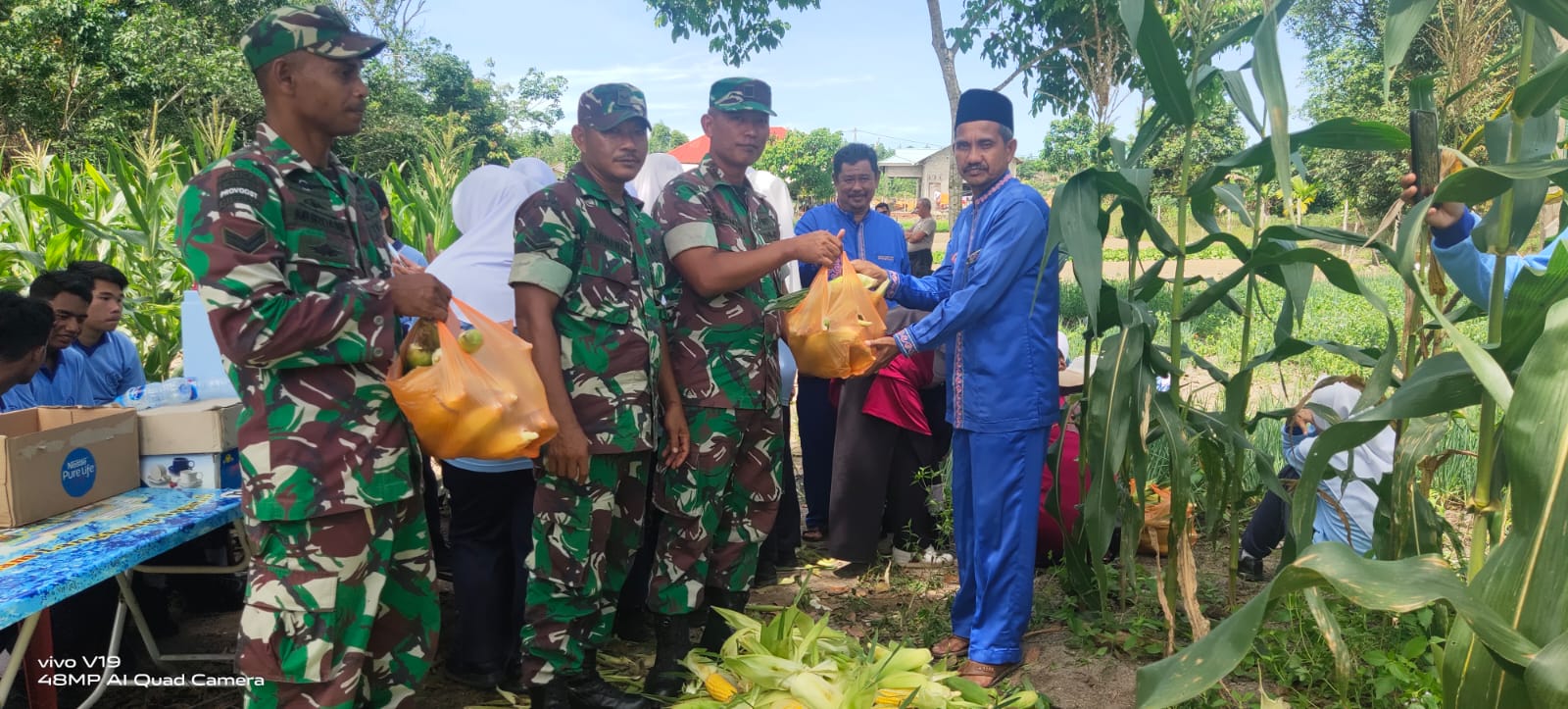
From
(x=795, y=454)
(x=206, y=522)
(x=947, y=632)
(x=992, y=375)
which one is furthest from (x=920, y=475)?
(x=206, y=522)

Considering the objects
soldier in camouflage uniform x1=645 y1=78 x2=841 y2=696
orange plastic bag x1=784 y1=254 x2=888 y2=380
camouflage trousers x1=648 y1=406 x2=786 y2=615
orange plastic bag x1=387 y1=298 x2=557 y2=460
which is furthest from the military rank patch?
orange plastic bag x1=784 y1=254 x2=888 y2=380

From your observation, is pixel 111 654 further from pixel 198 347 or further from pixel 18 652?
pixel 198 347

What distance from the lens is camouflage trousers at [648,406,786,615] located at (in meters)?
2.76

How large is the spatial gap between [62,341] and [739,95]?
272 cm

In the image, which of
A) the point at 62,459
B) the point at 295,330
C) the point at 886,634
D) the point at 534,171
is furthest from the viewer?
the point at 534,171

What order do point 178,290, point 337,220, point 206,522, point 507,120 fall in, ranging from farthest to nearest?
point 507,120
point 178,290
point 206,522
point 337,220

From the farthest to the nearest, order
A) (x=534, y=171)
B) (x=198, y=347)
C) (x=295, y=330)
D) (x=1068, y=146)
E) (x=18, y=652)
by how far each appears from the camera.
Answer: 1. (x=1068, y=146)
2. (x=534, y=171)
3. (x=198, y=347)
4. (x=18, y=652)
5. (x=295, y=330)

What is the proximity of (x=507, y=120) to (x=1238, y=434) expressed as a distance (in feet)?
148

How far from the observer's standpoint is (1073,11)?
8891 millimetres

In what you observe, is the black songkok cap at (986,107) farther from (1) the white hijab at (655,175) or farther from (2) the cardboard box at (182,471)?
(2) the cardboard box at (182,471)

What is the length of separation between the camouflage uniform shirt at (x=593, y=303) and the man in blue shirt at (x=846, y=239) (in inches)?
75.6

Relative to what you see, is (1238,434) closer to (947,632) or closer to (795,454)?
(947,632)

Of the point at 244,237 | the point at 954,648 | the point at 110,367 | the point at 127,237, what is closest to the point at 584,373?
the point at 244,237

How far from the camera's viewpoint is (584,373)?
252cm
